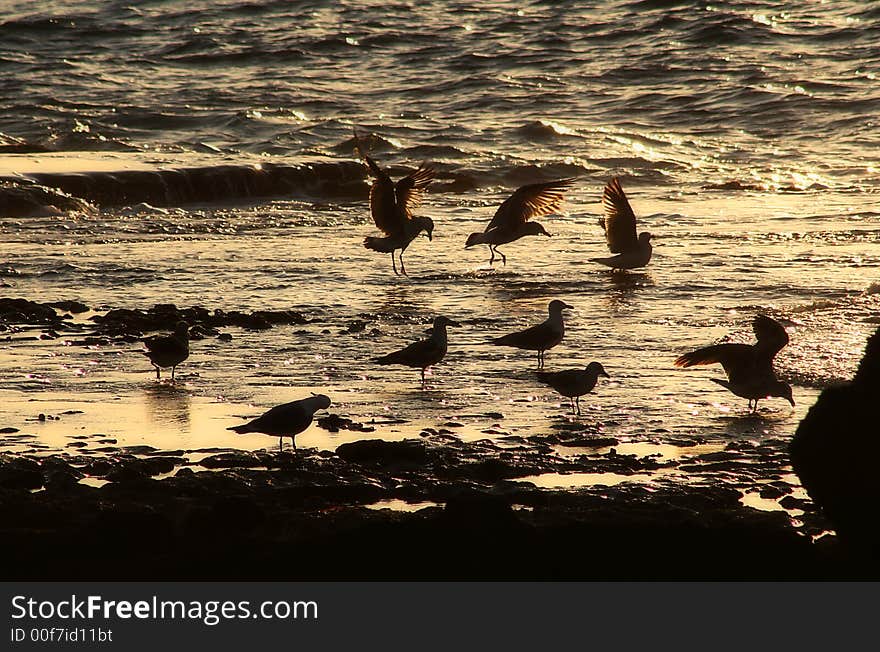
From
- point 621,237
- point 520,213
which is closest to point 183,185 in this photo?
point 520,213

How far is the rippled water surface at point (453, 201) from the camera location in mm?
8844

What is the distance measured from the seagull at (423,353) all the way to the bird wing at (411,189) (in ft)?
18.6

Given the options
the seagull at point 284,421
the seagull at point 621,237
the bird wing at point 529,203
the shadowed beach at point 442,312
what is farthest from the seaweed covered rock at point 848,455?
the bird wing at point 529,203

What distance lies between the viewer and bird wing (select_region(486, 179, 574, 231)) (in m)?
15.0

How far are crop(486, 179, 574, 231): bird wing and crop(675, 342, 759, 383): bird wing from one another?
6.08 metres

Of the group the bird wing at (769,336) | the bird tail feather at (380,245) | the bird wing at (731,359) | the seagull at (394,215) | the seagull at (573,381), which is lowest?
the seagull at (573,381)

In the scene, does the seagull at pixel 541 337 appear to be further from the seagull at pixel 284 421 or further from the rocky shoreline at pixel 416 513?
the seagull at pixel 284 421

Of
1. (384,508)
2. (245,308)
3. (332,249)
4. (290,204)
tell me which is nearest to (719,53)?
(290,204)

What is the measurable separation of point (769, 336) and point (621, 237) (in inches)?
210

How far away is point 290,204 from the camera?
1969 cm

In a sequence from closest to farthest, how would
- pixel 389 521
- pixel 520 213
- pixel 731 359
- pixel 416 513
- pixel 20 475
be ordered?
pixel 389 521
pixel 416 513
pixel 20 475
pixel 731 359
pixel 520 213

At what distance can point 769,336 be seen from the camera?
888 cm

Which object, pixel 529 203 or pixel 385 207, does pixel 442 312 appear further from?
pixel 529 203

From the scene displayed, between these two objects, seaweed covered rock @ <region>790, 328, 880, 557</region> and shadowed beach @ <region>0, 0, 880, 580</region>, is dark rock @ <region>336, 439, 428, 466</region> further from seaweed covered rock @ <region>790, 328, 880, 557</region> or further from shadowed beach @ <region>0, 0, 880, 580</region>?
seaweed covered rock @ <region>790, 328, 880, 557</region>
